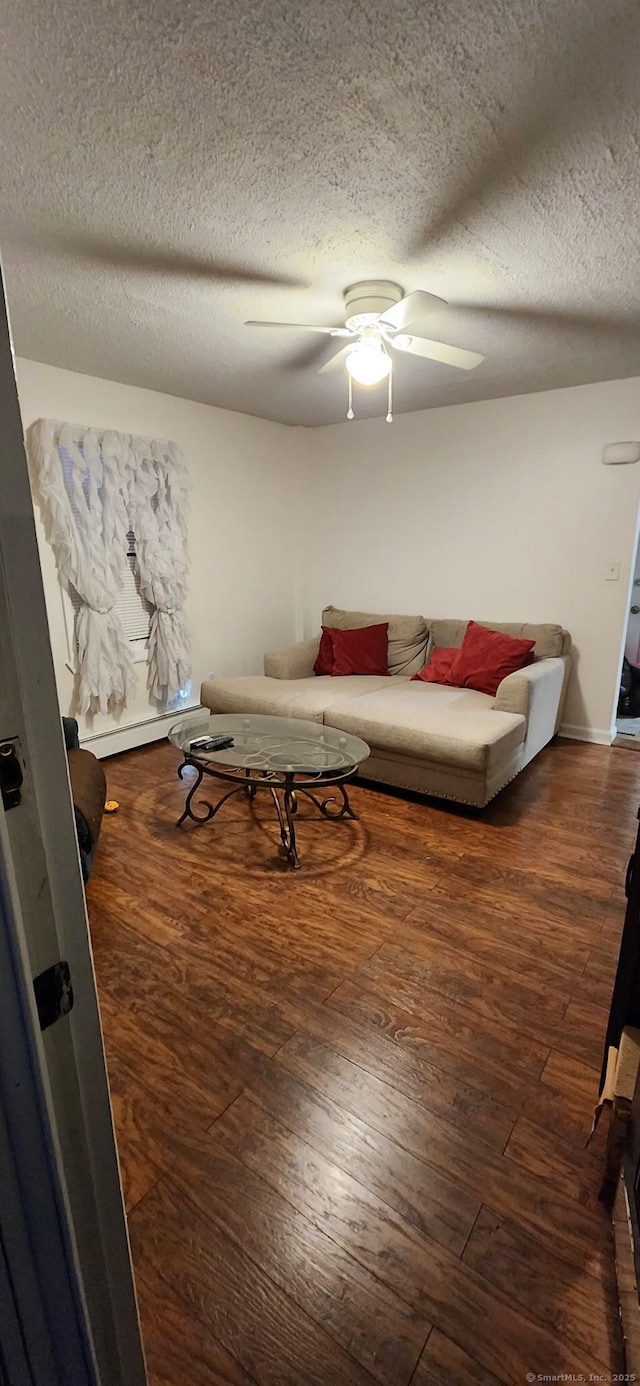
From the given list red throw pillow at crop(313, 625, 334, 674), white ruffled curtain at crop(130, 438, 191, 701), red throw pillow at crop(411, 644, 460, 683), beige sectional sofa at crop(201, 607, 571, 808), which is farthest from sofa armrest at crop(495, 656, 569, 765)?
white ruffled curtain at crop(130, 438, 191, 701)

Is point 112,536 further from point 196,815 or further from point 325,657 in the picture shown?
point 196,815

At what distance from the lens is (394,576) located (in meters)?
4.53

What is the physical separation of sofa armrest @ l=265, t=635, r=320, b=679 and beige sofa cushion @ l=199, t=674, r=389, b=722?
83 mm

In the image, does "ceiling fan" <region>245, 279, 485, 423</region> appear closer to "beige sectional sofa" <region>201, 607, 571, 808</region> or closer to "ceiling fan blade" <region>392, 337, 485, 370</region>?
"ceiling fan blade" <region>392, 337, 485, 370</region>

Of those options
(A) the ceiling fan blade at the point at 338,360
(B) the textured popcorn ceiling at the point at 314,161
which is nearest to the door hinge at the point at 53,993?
(B) the textured popcorn ceiling at the point at 314,161

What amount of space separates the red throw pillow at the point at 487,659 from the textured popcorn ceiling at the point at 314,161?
65.1 inches

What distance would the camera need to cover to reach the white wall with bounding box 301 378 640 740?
3570mm

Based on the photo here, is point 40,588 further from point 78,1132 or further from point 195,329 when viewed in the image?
point 195,329

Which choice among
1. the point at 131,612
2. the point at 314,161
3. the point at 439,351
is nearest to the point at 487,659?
the point at 439,351

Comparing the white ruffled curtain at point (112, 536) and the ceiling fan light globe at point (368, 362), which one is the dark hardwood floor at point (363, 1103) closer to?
the white ruffled curtain at point (112, 536)

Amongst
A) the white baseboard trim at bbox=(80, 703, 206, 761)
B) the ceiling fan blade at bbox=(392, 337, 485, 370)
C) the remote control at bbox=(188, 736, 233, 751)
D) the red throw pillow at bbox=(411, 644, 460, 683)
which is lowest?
the white baseboard trim at bbox=(80, 703, 206, 761)

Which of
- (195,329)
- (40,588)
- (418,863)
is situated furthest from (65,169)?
(418,863)

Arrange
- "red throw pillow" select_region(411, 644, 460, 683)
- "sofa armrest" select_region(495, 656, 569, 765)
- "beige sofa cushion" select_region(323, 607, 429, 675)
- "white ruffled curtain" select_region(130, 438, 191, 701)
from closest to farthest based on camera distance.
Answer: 1. "sofa armrest" select_region(495, 656, 569, 765)
2. "white ruffled curtain" select_region(130, 438, 191, 701)
3. "red throw pillow" select_region(411, 644, 460, 683)
4. "beige sofa cushion" select_region(323, 607, 429, 675)

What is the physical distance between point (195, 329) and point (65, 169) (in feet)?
3.73
